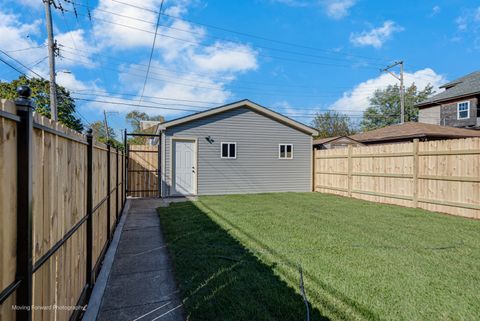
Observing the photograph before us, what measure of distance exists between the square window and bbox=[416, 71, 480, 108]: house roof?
1767 centimetres

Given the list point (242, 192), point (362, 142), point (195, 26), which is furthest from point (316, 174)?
point (195, 26)

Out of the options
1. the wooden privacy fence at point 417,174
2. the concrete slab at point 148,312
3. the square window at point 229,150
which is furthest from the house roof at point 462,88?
the concrete slab at point 148,312

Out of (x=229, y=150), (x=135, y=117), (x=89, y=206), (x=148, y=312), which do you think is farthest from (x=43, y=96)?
(x=148, y=312)

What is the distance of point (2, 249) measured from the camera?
1.08 metres

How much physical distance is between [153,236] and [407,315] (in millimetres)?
4226

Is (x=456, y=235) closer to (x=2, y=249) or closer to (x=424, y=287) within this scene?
(x=424, y=287)

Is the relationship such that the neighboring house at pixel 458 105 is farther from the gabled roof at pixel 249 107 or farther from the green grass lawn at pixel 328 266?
the green grass lawn at pixel 328 266

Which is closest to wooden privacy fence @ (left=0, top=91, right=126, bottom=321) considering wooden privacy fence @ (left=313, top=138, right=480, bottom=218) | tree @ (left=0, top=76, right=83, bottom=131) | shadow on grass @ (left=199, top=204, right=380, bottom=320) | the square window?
shadow on grass @ (left=199, top=204, right=380, bottom=320)

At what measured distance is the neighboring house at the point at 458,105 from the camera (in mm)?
19188

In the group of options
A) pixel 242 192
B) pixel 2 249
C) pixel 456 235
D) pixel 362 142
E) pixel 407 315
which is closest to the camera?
pixel 2 249

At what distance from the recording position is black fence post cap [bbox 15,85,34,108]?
124 cm

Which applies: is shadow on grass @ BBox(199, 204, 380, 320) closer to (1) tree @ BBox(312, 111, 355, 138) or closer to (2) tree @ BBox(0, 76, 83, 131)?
(2) tree @ BBox(0, 76, 83, 131)

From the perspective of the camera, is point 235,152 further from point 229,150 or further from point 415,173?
point 415,173

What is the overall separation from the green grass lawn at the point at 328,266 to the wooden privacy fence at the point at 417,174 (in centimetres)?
79
